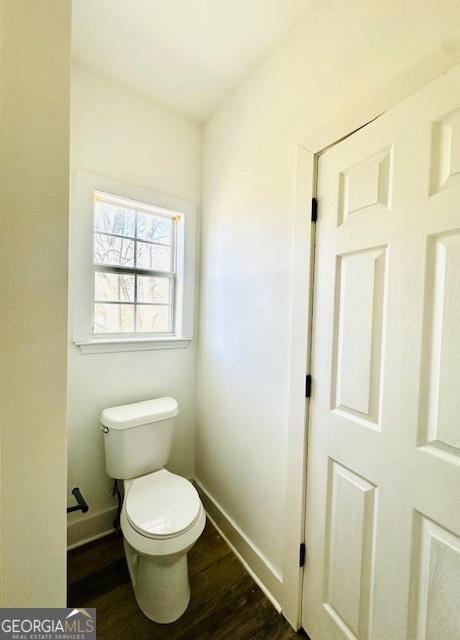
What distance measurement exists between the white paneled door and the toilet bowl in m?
0.53

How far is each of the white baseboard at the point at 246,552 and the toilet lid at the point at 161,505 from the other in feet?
1.40

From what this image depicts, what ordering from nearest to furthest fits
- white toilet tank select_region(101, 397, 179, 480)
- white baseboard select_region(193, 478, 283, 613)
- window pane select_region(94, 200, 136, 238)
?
white baseboard select_region(193, 478, 283, 613) < white toilet tank select_region(101, 397, 179, 480) < window pane select_region(94, 200, 136, 238)

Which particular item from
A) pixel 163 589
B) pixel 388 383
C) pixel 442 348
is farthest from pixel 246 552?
pixel 442 348

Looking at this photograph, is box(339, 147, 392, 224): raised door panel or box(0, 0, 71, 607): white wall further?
box(339, 147, 392, 224): raised door panel

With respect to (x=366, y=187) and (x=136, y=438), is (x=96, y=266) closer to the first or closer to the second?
(x=136, y=438)

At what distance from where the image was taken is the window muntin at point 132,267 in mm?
1576

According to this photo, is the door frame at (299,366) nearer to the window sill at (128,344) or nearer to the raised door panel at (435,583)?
the raised door panel at (435,583)

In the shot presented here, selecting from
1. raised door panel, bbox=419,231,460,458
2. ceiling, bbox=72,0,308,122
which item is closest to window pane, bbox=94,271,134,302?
ceiling, bbox=72,0,308,122

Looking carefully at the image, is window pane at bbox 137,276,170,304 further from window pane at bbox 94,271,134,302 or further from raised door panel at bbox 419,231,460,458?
raised door panel at bbox 419,231,460,458

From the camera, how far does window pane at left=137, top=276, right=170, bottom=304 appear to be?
68.3 inches

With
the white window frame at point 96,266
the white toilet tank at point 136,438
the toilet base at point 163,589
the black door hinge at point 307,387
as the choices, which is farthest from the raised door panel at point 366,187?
the toilet base at point 163,589

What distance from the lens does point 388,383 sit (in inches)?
32.4

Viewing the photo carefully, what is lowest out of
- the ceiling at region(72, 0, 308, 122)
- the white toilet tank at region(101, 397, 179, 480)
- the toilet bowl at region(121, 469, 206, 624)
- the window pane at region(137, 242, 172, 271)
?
the toilet bowl at region(121, 469, 206, 624)

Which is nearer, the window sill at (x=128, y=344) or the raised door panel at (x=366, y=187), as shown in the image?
the raised door panel at (x=366, y=187)
